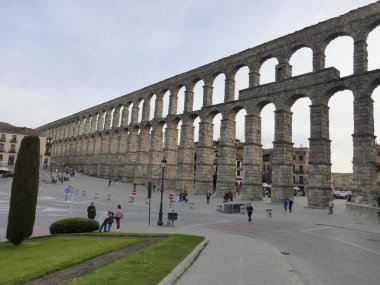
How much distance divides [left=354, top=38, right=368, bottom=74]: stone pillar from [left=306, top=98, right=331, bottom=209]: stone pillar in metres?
4.37

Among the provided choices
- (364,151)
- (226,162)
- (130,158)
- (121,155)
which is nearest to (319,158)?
(364,151)

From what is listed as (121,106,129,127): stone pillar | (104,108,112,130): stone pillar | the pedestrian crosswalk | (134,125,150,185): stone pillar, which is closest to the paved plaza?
the pedestrian crosswalk

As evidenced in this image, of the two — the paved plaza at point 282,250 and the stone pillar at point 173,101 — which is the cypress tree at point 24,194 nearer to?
the paved plaza at point 282,250

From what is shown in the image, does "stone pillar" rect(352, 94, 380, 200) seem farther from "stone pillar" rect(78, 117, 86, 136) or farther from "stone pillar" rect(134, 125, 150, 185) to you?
"stone pillar" rect(78, 117, 86, 136)

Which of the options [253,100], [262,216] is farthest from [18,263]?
[253,100]

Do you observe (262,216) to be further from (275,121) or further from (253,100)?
(253,100)

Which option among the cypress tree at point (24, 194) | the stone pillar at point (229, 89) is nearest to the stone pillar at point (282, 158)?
the stone pillar at point (229, 89)

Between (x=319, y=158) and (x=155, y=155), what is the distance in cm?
3206

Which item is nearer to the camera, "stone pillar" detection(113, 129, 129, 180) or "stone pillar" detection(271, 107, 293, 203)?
"stone pillar" detection(271, 107, 293, 203)

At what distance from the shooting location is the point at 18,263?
1073cm

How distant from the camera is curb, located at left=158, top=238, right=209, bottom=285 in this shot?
25.4 ft

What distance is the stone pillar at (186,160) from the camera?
5206 cm

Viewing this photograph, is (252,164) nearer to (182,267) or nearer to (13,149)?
(182,267)

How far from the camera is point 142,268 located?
870 cm
